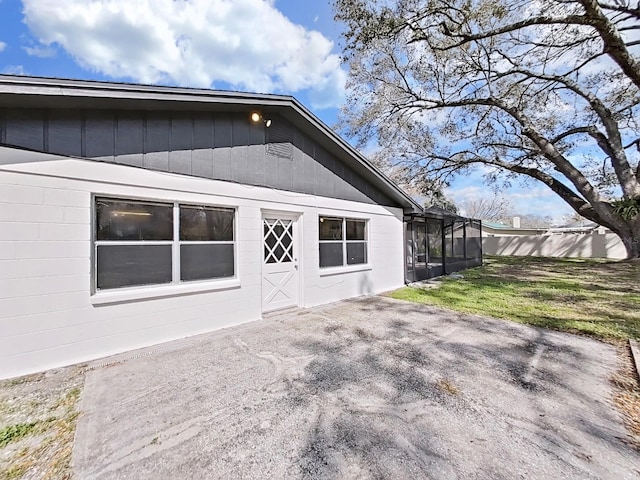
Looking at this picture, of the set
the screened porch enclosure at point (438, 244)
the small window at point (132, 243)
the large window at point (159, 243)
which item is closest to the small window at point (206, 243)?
the large window at point (159, 243)

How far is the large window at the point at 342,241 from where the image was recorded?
7566mm

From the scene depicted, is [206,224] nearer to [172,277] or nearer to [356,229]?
[172,277]

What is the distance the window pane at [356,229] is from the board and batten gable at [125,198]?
138cm

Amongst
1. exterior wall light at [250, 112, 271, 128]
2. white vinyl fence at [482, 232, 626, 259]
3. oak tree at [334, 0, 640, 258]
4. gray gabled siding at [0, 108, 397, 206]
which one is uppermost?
oak tree at [334, 0, 640, 258]

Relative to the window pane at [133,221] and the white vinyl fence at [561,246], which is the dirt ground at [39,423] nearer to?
the window pane at [133,221]

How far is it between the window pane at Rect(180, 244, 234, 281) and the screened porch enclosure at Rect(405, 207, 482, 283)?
21.8 ft

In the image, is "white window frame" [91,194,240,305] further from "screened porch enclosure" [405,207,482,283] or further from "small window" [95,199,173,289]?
"screened porch enclosure" [405,207,482,283]

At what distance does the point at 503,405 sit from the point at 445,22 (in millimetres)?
10926

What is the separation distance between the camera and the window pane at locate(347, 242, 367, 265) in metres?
8.28

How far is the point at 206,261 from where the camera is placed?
5254mm

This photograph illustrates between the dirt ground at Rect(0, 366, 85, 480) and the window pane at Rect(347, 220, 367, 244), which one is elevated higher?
the window pane at Rect(347, 220, 367, 244)

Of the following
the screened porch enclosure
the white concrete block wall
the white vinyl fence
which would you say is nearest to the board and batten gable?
the white concrete block wall

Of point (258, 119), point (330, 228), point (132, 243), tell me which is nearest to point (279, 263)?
point (330, 228)

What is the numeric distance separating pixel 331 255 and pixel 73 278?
205 inches
